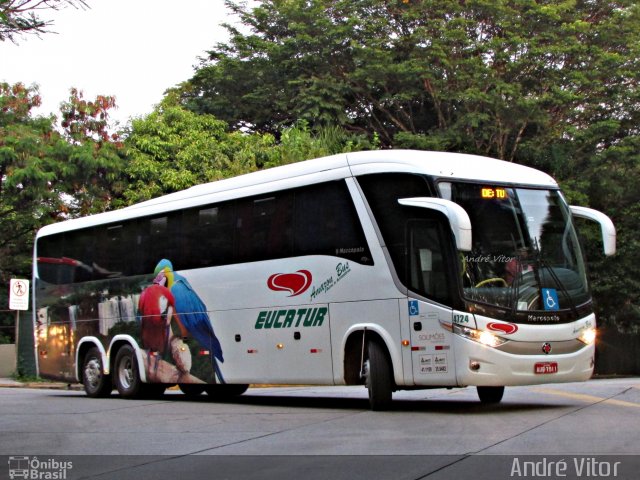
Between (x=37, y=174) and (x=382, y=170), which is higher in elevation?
(x=37, y=174)

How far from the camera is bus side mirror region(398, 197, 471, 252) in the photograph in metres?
11.9

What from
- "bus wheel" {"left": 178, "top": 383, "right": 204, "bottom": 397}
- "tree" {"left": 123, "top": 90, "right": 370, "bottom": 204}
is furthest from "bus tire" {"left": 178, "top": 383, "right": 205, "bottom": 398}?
"tree" {"left": 123, "top": 90, "right": 370, "bottom": 204}

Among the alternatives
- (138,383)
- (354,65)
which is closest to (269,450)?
(138,383)

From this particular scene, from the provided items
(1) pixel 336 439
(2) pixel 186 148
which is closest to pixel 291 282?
(1) pixel 336 439

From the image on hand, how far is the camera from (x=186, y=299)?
17.2 m

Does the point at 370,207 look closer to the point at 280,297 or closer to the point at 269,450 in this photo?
the point at 280,297

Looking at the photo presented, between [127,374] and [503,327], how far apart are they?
9058mm

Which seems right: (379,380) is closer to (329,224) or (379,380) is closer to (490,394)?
→ (490,394)

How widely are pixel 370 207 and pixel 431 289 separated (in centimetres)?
153

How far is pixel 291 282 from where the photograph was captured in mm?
14867

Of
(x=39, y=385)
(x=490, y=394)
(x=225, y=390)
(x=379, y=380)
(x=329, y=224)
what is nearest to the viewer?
(x=379, y=380)

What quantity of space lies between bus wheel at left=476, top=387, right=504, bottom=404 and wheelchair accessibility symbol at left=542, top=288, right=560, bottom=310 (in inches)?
90.8

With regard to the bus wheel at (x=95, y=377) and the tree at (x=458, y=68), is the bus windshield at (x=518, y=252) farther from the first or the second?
the tree at (x=458, y=68)

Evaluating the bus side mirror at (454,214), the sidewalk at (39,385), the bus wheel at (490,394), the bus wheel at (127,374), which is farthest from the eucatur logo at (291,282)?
the sidewalk at (39,385)
